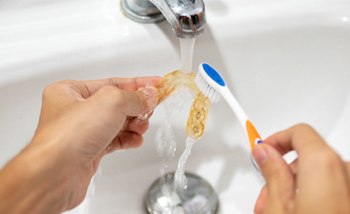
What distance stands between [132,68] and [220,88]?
0.10 meters

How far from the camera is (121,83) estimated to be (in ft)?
1.52

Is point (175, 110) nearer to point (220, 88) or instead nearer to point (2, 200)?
point (220, 88)

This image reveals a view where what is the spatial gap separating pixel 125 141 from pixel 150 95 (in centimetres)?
7

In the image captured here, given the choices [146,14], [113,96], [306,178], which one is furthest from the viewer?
[146,14]

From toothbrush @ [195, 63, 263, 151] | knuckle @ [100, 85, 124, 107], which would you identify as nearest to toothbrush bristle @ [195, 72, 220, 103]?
toothbrush @ [195, 63, 263, 151]

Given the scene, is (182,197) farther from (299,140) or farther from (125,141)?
(299,140)

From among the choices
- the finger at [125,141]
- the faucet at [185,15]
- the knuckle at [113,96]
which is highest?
the faucet at [185,15]

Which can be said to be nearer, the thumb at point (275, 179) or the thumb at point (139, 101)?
the thumb at point (275, 179)

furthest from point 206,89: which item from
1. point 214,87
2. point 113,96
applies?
point 113,96

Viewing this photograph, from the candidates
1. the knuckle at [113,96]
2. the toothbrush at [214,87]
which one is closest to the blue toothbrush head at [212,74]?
the toothbrush at [214,87]

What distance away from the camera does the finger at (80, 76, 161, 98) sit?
437 mm

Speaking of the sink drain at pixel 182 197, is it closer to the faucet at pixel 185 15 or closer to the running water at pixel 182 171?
the running water at pixel 182 171

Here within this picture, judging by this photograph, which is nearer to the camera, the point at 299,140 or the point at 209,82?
the point at 299,140

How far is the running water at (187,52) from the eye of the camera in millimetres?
445
